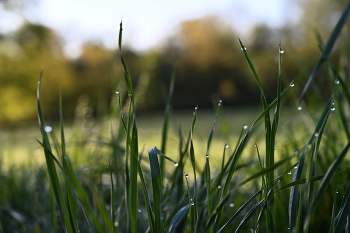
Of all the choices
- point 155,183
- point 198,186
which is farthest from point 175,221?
point 198,186

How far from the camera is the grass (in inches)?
15.4

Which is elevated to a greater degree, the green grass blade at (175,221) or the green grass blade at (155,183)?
the green grass blade at (155,183)

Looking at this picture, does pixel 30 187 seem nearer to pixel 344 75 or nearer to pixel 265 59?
pixel 344 75

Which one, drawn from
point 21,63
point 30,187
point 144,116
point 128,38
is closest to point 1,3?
point 21,63

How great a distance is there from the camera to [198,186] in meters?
0.66

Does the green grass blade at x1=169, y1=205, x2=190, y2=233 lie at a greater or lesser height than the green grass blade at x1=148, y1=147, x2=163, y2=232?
lesser

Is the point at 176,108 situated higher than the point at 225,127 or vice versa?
the point at 176,108

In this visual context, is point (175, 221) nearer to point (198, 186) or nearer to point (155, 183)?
point (155, 183)

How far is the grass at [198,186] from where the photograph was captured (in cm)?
39

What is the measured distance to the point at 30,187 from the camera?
44.8 inches

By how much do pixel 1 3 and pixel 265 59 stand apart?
9.93 meters

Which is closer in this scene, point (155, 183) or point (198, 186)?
point (155, 183)

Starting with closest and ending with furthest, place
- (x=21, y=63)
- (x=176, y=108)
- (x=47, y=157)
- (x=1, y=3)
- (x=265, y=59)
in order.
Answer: (x=47, y=157), (x=1, y=3), (x=21, y=63), (x=265, y=59), (x=176, y=108)

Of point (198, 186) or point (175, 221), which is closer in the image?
point (175, 221)
